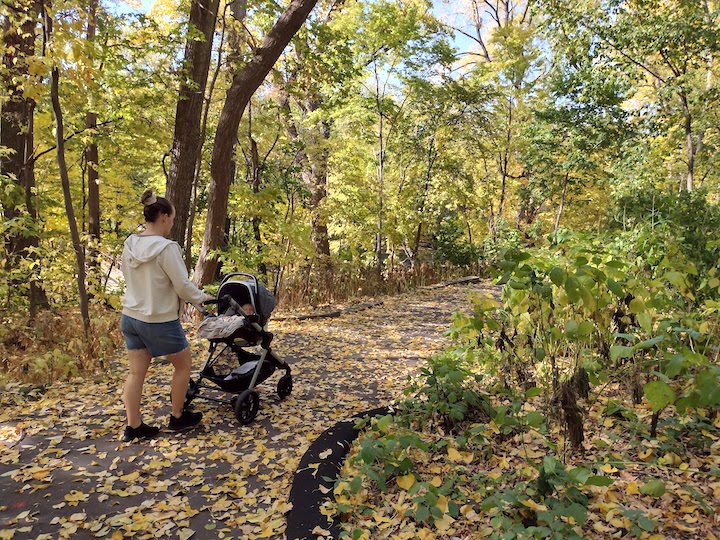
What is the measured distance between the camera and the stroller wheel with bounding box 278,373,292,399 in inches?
162

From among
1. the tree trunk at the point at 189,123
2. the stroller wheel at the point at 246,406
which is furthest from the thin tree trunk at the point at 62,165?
the stroller wheel at the point at 246,406

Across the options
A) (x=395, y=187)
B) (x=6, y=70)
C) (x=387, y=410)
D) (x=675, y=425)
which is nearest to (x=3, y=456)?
(x=387, y=410)

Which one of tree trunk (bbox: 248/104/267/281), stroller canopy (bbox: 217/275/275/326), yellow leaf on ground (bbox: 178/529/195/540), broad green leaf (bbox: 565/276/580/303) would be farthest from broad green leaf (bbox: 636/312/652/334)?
tree trunk (bbox: 248/104/267/281)

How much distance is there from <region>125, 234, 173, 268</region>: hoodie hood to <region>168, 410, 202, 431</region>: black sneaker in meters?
1.17

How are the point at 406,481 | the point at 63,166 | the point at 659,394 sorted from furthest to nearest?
the point at 63,166 < the point at 406,481 < the point at 659,394

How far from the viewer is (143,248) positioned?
2.95m

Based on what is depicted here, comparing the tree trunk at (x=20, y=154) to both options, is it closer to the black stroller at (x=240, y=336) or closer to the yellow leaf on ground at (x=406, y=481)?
the black stroller at (x=240, y=336)

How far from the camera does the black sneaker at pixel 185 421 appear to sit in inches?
131

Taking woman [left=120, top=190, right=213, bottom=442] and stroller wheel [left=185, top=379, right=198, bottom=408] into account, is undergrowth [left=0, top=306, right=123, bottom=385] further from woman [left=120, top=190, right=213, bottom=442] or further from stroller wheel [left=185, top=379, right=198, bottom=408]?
woman [left=120, top=190, right=213, bottom=442]

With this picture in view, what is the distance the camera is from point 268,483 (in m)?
2.81

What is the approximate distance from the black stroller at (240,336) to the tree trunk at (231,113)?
11.1 feet

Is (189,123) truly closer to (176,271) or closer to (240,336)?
(240,336)

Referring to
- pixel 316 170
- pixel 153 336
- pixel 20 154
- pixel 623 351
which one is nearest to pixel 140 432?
pixel 153 336

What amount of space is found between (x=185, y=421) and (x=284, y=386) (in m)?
0.98
